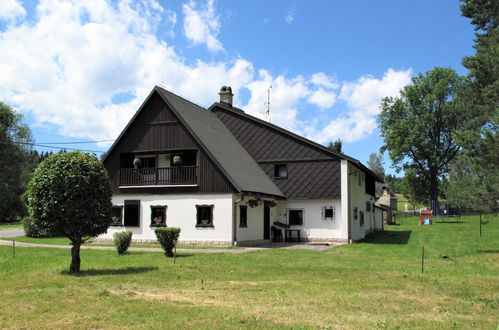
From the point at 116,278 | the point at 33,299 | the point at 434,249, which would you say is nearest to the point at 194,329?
the point at 33,299

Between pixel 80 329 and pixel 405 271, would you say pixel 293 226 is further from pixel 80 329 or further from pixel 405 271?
pixel 80 329

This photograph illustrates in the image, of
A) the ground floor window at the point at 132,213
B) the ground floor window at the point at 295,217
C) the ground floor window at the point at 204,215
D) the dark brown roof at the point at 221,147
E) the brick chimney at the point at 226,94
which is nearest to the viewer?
the ground floor window at the point at 204,215

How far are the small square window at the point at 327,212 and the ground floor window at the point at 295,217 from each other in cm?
147

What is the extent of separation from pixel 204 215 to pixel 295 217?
7051mm

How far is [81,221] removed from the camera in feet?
44.4

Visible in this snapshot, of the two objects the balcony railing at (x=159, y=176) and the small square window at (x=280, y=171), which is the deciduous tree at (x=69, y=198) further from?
the small square window at (x=280, y=171)

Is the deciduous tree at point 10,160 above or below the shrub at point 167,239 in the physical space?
above

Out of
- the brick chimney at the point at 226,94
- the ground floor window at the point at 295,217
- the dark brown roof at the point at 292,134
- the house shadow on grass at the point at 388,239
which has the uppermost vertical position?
the brick chimney at the point at 226,94

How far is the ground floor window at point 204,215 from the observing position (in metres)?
24.6

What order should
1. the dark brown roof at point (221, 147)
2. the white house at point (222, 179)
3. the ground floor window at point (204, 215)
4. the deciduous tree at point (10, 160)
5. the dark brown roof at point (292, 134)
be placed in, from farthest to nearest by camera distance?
the deciduous tree at point (10, 160)
the dark brown roof at point (292, 134)
the dark brown roof at point (221, 147)
the white house at point (222, 179)
the ground floor window at point (204, 215)

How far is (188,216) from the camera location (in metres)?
25.1

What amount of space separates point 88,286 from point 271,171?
1996cm

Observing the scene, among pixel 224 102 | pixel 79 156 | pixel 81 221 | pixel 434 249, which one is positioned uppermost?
pixel 224 102

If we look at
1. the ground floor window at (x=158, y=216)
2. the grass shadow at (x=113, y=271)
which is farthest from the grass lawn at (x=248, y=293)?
the ground floor window at (x=158, y=216)
